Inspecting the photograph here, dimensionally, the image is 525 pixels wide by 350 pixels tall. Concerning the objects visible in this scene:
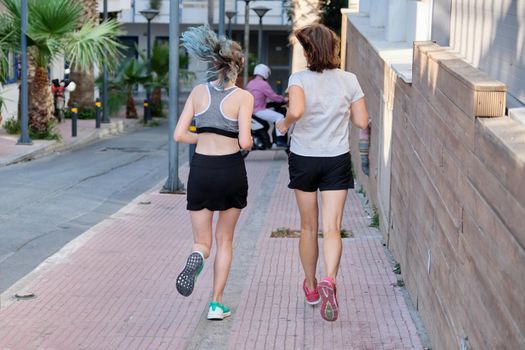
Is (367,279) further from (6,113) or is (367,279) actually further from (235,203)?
(6,113)

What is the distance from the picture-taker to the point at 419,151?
6914mm

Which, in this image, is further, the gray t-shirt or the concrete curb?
the concrete curb

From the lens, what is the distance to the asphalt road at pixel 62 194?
10055 millimetres

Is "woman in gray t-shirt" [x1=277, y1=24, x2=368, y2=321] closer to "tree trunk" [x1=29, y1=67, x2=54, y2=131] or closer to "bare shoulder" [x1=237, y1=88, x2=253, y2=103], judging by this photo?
"bare shoulder" [x1=237, y1=88, x2=253, y2=103]

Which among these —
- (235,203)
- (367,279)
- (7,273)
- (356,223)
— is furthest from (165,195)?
(235,203)

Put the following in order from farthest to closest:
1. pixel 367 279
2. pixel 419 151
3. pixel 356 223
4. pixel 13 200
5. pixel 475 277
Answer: pixel 13 200 < pixel 356 223 < pixel 367 279 < pixel 419 151 < pixel 475 277

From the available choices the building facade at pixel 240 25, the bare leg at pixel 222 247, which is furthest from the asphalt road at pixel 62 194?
the building facade at pixel 240 25

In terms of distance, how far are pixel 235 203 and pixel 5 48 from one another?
17.2 metres

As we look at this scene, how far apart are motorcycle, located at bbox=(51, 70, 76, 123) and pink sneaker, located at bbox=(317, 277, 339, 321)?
2469 cm

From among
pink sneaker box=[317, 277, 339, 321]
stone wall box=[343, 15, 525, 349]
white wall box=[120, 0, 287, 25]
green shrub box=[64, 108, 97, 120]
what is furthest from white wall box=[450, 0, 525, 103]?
white wall box=[120, 0, 287, 25]

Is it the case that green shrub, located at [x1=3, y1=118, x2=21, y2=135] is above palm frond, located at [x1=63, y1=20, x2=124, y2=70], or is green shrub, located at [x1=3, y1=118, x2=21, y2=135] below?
below

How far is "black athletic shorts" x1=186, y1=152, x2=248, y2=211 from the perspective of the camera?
6.59 meters

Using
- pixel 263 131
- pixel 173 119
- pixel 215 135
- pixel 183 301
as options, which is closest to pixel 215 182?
pixel 215 135

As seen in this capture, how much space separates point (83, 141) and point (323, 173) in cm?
1946
